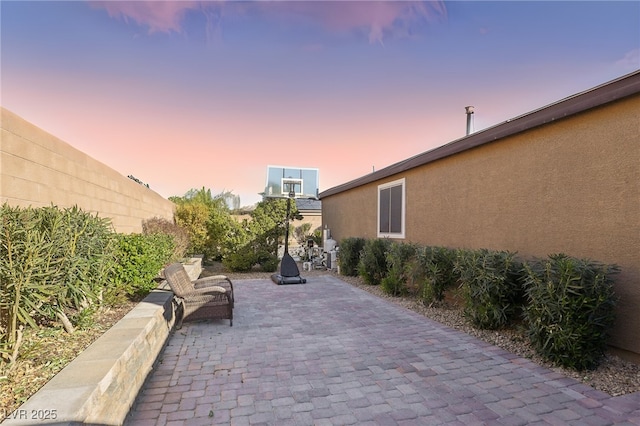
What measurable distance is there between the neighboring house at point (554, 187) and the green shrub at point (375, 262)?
43.3 inches

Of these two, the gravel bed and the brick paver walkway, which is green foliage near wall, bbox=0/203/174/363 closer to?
the brick paver walkway

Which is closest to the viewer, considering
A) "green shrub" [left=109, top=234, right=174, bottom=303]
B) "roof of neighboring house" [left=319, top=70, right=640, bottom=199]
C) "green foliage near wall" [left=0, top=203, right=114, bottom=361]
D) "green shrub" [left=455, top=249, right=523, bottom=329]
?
"green foliage near wall" [left=0, top=203, right=114, bottom=361]

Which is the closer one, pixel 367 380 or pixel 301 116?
pixel 367 380

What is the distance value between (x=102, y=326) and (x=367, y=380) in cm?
315

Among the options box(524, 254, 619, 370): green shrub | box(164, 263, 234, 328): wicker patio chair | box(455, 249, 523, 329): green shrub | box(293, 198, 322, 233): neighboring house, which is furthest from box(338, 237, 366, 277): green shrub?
box(293, 198, 322, 233): neighboring house

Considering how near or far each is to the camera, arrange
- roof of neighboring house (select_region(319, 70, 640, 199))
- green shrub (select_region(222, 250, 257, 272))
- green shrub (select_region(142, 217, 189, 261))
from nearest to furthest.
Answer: roof of neighboring house (select_region(319, 70, 640, 199)) → green shrub (select_region(142, 217, 189, 261)) → green shrub (select_region(222, 250, 257, 272))

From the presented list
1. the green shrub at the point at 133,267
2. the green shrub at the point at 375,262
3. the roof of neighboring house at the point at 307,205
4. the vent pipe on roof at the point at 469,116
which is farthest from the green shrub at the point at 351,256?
the roof of neighboring house at the point at 307,205

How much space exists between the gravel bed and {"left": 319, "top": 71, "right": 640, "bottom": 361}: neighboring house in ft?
1.02

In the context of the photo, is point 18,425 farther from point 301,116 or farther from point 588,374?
point 301,116

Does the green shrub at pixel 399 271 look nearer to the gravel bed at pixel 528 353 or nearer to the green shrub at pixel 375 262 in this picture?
the gravel bed at pixel 528 353

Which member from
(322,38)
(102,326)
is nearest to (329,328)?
(102,326)

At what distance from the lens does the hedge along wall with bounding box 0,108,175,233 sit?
3.66 meters

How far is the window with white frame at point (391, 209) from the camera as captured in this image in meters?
8.67

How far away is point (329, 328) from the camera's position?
5.09 metres
